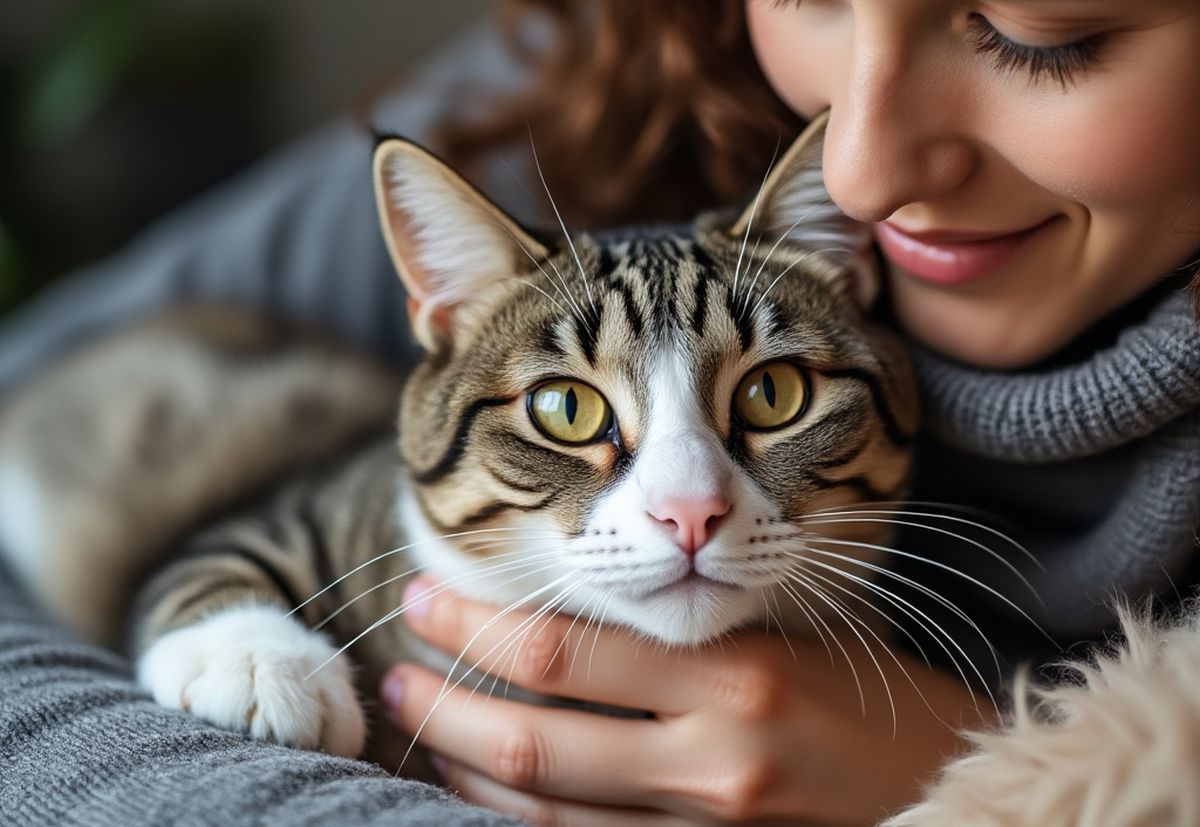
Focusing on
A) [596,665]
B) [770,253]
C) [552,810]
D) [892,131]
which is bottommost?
[552,810]

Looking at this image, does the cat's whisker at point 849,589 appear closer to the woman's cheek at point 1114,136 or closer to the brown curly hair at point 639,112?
the woman's cheek at point 1114,136

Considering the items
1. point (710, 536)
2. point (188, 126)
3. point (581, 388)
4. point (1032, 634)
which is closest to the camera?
point (710, 536)

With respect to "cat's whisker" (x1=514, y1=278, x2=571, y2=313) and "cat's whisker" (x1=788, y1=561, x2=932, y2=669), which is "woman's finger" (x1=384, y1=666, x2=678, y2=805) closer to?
"cat's whisker" (x1=788, y1=561, x2=932, y2=669)

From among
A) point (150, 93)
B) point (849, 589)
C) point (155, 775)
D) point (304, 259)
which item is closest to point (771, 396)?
point (849, 589)

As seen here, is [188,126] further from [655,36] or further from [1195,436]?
[1195,436]

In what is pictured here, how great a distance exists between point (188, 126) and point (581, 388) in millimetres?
2164

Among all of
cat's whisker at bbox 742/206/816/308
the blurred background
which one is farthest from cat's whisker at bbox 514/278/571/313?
the blurred background

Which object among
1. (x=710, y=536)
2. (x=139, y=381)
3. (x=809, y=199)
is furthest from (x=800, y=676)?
(x=139, y=381)

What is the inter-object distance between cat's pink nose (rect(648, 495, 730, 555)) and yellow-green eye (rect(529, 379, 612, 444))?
0.41ft

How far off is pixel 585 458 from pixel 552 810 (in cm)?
33

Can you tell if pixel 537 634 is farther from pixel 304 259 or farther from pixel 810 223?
pixel 304 259

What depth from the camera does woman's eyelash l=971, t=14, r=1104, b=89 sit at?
0.78 m

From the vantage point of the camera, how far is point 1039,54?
2.58ft

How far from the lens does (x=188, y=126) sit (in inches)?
104
